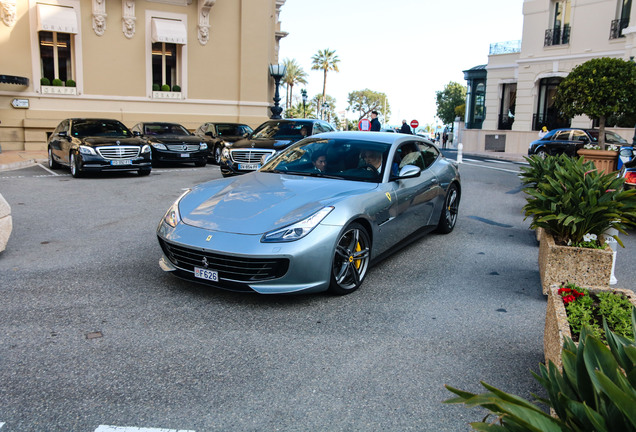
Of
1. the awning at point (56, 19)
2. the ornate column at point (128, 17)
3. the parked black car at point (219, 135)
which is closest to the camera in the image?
the parked black car at point (219, 135)

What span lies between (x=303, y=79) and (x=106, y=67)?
185ft

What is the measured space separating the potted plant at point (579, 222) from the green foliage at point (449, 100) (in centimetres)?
8500

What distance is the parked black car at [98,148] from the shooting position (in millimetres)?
14117

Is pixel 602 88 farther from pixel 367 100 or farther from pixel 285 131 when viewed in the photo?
pixel 367 100

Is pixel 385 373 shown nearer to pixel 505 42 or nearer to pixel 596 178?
pixel 596 178

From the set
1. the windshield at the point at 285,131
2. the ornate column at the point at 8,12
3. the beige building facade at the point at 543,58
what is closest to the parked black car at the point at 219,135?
the windshield at the point at 285,131

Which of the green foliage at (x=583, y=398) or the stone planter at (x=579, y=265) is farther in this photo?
the stone planter at (x=579, y=265)

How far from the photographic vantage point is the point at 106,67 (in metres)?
25.0

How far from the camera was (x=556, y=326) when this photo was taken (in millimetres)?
3516

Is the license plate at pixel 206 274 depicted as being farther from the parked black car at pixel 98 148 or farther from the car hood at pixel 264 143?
the parked black car at pixel 98 148

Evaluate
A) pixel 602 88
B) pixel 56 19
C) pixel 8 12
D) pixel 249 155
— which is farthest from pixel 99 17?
pixel 602 88

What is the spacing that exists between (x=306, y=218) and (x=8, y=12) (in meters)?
23.3

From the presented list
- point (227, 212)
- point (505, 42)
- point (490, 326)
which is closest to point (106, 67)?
point (227, 212)

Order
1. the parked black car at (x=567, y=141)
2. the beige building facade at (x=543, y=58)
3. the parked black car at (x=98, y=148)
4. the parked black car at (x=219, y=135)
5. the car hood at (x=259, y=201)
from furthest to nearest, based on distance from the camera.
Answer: the beige building facade at (x=543, y=58), the parked black car at (x=567, y=141), the parked black car at (x=219, y=135), the parked black car at (x=98, y=148), the car hood at (x=259, y=201)
